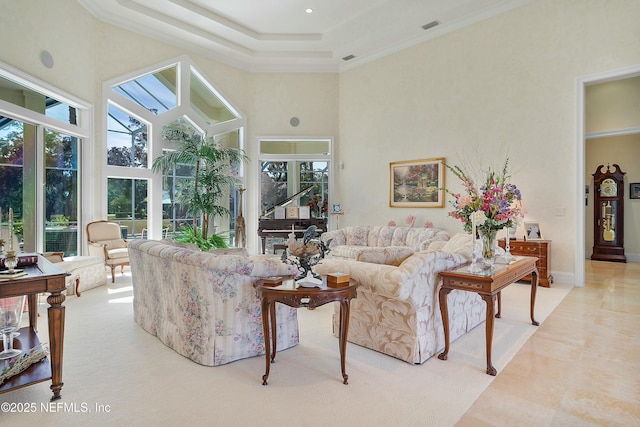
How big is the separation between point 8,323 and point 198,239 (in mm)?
4861

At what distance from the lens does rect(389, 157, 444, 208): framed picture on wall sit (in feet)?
24.4

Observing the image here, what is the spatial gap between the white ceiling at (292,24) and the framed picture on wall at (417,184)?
272 centimetres

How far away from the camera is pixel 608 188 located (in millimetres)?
8484

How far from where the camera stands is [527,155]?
6.24 metres

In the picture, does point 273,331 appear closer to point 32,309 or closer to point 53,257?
point 32,309

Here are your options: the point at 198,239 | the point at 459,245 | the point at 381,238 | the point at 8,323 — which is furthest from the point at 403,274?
the point at 198,239

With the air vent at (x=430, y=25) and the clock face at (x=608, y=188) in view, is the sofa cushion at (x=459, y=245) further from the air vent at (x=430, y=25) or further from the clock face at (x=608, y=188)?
the clock face at (x=608, y=188)

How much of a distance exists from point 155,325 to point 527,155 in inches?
252

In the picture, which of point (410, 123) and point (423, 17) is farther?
point (410, 123)

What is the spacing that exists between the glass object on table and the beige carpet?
30 centimetres

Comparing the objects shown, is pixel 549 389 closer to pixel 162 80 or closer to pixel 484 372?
pixel 484 372

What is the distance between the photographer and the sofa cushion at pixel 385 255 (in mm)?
3354

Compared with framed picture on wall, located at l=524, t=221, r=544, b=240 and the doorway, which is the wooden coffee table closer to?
framed picture on wall, located at l=524, t=221, r=544, b=240

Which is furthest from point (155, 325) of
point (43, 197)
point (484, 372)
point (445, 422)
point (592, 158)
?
point (592, 158)
